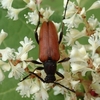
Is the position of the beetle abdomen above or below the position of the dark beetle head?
above

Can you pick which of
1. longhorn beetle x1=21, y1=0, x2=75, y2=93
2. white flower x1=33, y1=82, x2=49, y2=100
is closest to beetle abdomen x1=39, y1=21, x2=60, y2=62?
longhorn beetle x1=21, y1=0, x2=75, y2=93

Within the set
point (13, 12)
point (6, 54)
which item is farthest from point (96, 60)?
point (13, 12)

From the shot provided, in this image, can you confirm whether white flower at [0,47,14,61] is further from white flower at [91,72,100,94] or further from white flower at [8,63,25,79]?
white flower at [91,72,100,94]

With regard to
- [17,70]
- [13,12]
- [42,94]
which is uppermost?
[13,12]

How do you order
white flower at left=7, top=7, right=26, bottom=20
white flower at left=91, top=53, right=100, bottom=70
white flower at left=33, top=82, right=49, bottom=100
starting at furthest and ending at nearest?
white flower at left=7, top=7, right=26, bottom=20, white flower at left=33, top=82, right=49, bottom=100, white flower at left=91, top=53, right=100, bottom=70

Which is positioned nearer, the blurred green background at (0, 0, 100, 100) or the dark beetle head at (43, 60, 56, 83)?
the dark beetle head at (43, 60, 56, 83)

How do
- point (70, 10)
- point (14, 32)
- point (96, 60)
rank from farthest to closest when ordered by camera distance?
point (14, 32), point (70, 10), point (96, 60)

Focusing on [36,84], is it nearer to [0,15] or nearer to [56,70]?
[56,70]

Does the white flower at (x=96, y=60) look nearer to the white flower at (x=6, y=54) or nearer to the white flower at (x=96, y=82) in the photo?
the white flower at (x=96, y=82)

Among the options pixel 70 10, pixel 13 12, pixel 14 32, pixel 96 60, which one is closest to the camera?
pixel 96 60

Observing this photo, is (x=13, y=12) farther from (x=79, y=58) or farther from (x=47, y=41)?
(x=79, y=58)
